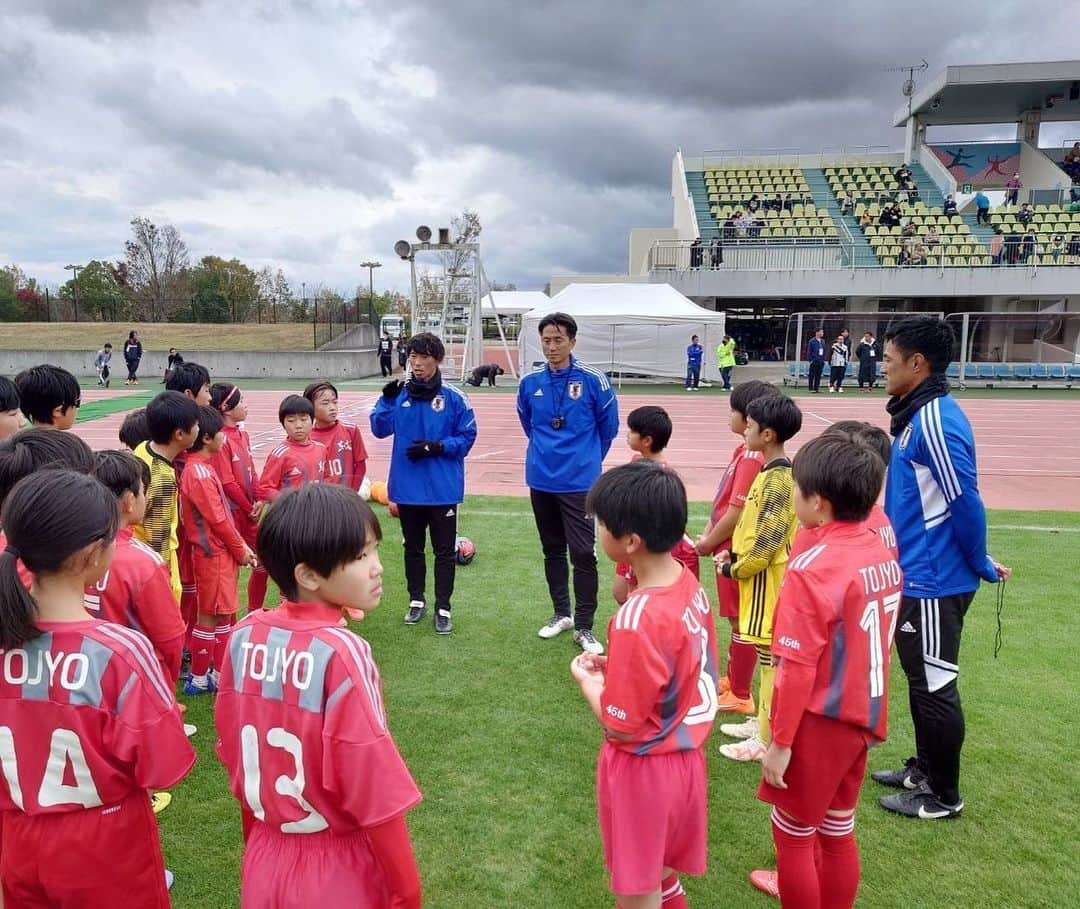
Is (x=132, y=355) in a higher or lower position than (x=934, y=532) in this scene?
higher

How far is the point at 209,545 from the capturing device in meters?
3.82

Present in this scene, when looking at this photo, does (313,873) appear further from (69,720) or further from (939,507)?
(939,507)

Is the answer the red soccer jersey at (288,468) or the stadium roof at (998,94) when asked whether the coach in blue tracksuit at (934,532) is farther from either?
the stadium roof at (998,94)

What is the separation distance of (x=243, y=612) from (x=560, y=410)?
111 inches

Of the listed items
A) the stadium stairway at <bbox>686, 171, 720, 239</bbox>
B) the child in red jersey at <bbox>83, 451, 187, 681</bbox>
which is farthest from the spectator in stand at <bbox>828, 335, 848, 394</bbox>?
the child in red jersey at <bbox>83, 451, 187, 681</bbox>

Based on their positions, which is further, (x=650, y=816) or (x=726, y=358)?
(x=726, y=358)

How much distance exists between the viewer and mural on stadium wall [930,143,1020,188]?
35.6 metres

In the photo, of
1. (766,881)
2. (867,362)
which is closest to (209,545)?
(766,881)

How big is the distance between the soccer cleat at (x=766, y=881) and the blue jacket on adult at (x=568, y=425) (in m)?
2.42

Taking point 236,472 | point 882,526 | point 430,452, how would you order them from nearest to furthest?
point 882,526, point 236,472, point 430,452

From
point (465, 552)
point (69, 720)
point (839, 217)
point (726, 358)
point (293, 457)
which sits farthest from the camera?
point (839, 217)

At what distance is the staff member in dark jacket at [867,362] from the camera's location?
22.1 meters

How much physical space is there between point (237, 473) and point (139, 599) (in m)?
2.26

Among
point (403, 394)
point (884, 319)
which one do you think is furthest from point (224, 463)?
point (884, 319)
